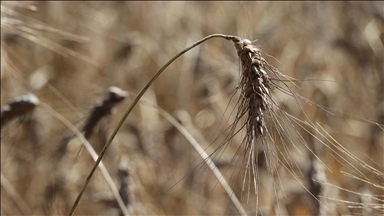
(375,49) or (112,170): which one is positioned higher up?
(375,49)

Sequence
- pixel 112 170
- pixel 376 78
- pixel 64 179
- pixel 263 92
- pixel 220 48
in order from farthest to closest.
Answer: pixel 220 48 < pixel 376 78 < pixel 112 170 < pixel 64 179 < pixel 263 92

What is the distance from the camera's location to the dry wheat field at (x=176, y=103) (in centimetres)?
230

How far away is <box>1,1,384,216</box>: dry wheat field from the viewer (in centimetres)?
230

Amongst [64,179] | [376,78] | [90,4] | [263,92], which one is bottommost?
[64,179]

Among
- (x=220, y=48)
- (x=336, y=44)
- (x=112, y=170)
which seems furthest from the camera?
(x=220, y=48)

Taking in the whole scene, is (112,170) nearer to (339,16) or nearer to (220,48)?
(220,48)

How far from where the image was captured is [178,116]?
2551 mm

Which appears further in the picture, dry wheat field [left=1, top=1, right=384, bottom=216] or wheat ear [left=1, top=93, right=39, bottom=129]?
dry wheat field [left=1, top=1, right=384, bottom=216]

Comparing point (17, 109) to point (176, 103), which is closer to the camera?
point (17, 109)

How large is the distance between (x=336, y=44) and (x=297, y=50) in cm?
24

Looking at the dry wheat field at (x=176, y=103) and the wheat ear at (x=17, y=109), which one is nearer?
the wheat ear at (x=17, y=109)

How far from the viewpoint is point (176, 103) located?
3.29 meters

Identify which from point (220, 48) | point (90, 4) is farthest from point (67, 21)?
point (220, 48)

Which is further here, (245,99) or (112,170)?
(112,170)
